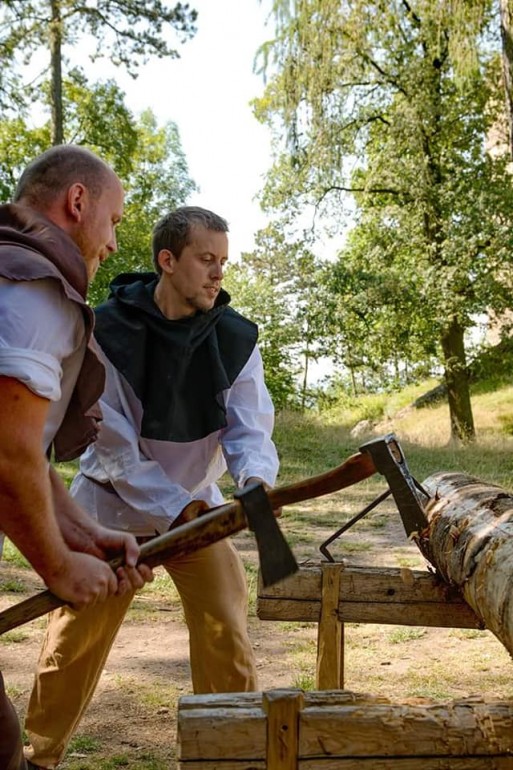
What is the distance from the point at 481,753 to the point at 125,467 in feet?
5.20

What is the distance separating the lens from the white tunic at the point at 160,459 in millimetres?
2961

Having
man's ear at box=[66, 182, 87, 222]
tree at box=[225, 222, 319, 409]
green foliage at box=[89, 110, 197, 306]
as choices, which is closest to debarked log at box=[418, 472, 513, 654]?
man's ear at box=[66, 182, 87, 222]

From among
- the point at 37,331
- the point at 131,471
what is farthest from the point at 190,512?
the point at 37,331

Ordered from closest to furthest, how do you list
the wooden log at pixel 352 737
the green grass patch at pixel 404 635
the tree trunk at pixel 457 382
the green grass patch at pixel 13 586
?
the wooden log at pixel 352 737, the green grass patch at pixel 404 635, the green grass patch at pixel 13 586, the tree trunk at pixel 457 382

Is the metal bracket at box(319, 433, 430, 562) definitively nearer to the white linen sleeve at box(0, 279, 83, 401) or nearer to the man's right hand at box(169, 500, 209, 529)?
the white linen sleeve at box(0, 279, 83, 401)

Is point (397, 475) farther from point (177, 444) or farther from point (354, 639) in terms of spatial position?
point (354, 639)

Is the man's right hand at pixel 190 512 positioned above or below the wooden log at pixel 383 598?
above

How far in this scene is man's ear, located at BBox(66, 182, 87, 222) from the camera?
2057 millimetres

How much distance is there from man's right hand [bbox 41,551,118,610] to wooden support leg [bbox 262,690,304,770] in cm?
48

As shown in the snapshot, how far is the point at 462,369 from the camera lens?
15922mm

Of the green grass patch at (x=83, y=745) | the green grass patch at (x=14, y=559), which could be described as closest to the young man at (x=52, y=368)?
the green grass patch at (x=83, y=745)

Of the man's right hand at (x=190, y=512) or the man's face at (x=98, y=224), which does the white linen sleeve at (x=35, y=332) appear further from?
the man's right hand at (x=190, y=512)

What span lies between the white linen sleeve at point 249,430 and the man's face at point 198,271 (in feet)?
0.94

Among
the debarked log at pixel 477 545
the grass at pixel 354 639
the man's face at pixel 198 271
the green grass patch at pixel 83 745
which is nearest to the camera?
the debarked log at pixel 477 545
